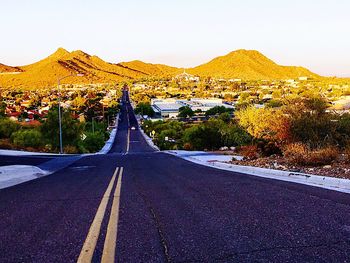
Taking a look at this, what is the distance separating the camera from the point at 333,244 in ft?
14.8

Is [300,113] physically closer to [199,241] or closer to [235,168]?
[235,168]

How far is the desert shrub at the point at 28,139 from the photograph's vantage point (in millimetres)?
45062

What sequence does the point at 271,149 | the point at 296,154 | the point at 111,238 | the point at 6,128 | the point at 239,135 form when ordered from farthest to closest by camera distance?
the point at 6,128 → the point at 239,135 → the point at 271,149 → the point at 296,154 → the point at 111,238

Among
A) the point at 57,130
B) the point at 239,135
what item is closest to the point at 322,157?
the point at 239,135

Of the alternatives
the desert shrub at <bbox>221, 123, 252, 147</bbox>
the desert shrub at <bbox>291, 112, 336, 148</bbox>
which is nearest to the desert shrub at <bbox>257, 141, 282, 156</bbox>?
the desert shrub at <bbox>291, 112, 336, 148</bbox>

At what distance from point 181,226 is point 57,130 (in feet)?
147

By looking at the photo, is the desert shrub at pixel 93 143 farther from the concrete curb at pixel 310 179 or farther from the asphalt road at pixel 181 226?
the asphalt road at pixel 181 226

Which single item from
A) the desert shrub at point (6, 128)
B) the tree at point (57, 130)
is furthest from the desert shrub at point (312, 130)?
the desert shrub at point (6, 128)

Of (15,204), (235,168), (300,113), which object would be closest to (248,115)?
(300,113)

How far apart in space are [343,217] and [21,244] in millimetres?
4419

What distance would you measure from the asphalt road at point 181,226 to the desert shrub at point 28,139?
38.7 metres

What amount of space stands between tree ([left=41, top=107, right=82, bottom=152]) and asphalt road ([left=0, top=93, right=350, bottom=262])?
1589 inches

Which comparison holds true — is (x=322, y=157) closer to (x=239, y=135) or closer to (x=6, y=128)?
(x=239, y=135)

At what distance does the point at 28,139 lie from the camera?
4575 cm
